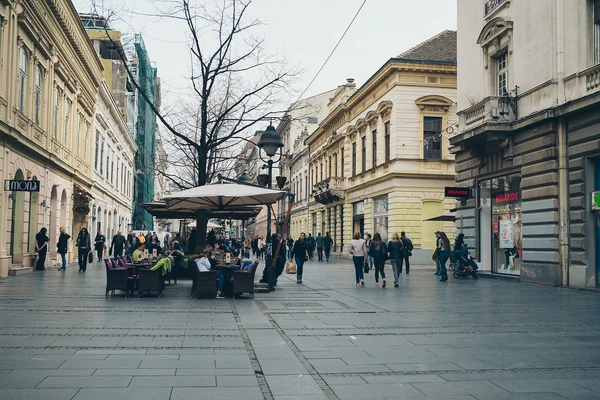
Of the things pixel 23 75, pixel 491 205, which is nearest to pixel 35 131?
pixel 23 75

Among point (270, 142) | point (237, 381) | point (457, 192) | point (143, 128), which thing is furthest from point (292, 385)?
point (143, 128)

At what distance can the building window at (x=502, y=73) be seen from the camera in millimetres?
21891

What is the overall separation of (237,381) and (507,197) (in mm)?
17529

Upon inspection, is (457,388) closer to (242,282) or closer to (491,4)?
(242,282)

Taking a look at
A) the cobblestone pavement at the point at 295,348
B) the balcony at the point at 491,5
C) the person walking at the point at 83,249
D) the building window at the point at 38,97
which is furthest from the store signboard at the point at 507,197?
the building window at the point at 38,97

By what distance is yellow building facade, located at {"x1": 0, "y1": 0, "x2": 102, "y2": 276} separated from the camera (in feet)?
66.1

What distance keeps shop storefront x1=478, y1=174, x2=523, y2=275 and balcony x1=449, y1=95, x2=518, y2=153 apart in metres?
1.52

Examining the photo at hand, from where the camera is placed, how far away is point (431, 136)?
34.5 metres

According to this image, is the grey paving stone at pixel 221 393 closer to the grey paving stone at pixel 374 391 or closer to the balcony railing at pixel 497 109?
the grey paving stone at pixel 374 391

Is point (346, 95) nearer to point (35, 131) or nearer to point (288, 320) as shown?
point (35, 131)

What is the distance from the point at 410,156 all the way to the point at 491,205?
1168 cm

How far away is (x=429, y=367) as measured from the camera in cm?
689

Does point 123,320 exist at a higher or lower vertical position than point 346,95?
lower

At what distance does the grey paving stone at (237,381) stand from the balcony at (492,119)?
1643 cm
